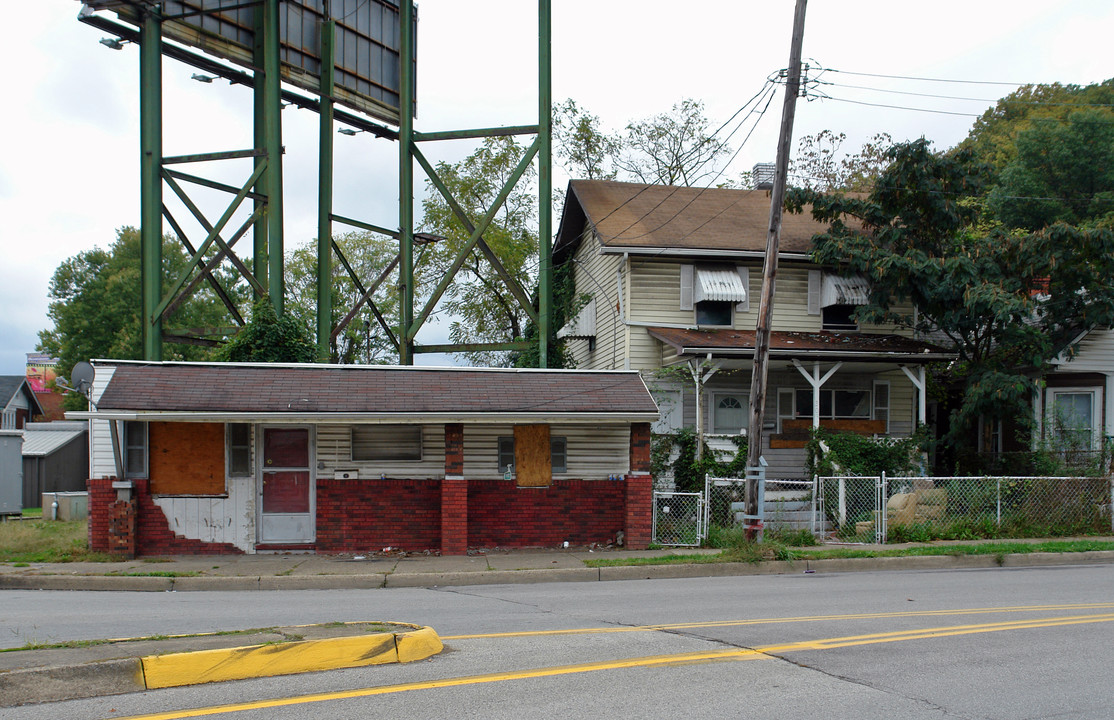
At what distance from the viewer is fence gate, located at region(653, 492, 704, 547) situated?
1589cm

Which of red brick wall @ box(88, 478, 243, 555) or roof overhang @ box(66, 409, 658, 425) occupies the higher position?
roof overhang @ box(66, 409, 658, 425)

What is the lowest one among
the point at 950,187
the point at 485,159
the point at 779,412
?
the point at 779,412

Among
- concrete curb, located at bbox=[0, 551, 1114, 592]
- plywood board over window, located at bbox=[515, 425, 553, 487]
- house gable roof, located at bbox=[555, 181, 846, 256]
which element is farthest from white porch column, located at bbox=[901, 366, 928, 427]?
plywood board over window, located at bbox=[515, 425, 553, 487]

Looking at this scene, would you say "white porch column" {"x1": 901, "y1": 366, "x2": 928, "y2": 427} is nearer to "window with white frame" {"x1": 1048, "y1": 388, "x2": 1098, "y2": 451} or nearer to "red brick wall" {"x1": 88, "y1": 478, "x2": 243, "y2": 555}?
"window with white frame" {"x1": 1048, "y1": 388, "x2": 1098, "y2": 451}

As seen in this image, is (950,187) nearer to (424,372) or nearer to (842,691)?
(424,372)

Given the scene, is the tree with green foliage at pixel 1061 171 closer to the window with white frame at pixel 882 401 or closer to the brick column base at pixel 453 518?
the window with white frame at pixel 882 401

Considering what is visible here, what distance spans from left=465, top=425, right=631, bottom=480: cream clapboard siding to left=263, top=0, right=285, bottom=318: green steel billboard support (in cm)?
668

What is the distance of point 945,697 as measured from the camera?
248 inches

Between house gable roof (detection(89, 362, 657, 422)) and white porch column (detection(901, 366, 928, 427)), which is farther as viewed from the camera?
white porch column (detection(901, 366, 928, 427))

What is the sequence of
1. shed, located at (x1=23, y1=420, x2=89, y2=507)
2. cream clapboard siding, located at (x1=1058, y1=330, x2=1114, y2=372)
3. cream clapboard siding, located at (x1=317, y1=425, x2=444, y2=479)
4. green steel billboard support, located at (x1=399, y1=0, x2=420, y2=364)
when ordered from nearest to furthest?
cream clapboard siding, located at (x1=317, y1=425, x2=444, y2=479) < cream clapboard siding, located at (x1=1058, y1=330, x2=1114, y2=372) < green steel billboard support, located at (x1=399, y1=0, x2=420, y2=364) < shed, located at (x1=23, y1=420, x2=89, y2=507)

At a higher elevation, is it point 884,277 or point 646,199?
point 646,199

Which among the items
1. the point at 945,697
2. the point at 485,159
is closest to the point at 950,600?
the point at 945,697

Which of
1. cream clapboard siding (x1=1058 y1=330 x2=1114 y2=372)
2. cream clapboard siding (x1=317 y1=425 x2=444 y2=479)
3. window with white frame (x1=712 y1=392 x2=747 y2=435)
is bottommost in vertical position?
cream clapboard siding (x1=317 y1=425 x2=444 y2=479)

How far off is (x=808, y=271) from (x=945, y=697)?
55.6 feet
